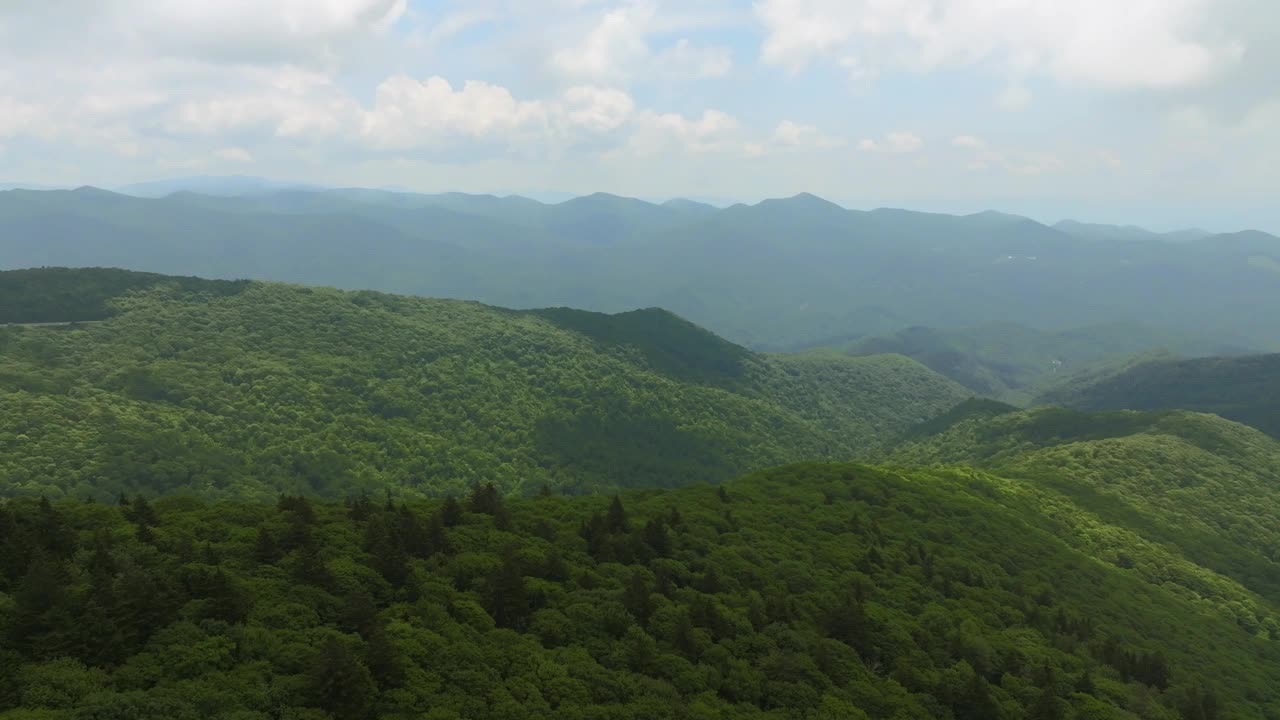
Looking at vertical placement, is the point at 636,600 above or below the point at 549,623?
below

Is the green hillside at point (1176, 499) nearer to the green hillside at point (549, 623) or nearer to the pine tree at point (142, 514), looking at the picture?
the green hillside at point (549, 623)

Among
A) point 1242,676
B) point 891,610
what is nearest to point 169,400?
point 891,610

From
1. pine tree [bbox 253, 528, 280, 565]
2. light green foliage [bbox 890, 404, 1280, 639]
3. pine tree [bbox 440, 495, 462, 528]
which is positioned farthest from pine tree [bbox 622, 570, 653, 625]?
light green foliage [bbox 890, 404, 1280, 639]

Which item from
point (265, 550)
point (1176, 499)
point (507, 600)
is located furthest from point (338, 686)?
point (1176, 499)

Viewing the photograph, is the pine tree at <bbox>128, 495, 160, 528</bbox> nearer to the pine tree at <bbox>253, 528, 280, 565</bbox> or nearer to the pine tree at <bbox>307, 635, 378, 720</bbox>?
the pine tree at <bbox>253, 528, 280, 565</bbox>

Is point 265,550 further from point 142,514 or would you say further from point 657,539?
point 657,539

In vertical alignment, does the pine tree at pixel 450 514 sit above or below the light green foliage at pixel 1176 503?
above

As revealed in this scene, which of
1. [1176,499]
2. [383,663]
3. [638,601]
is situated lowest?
[1176,499]

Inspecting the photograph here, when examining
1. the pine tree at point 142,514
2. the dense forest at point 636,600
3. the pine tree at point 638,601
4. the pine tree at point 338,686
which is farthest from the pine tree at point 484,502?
the pine tree at point 338,686
